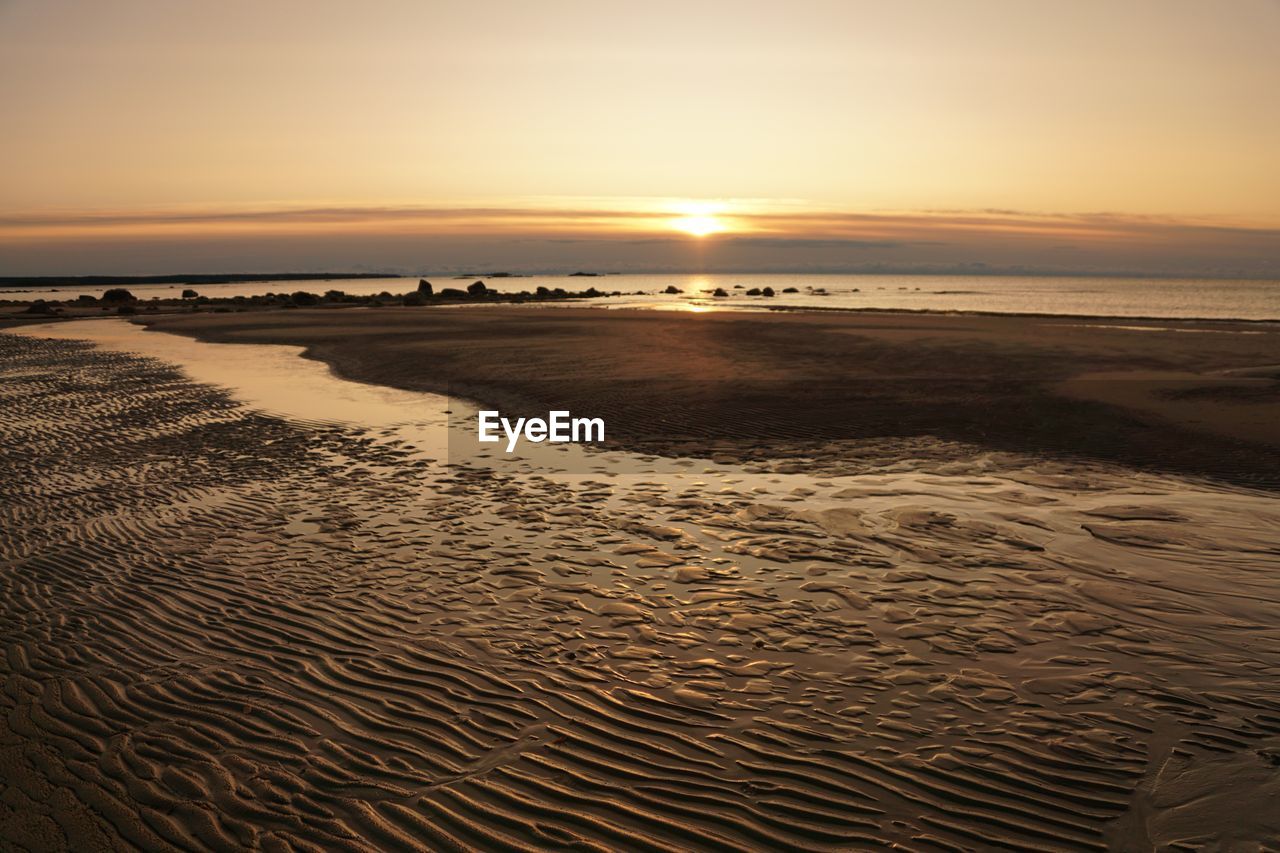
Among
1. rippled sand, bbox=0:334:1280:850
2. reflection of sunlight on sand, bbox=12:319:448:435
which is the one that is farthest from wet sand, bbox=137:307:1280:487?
rippled sand, bbox=0:334:1280:850

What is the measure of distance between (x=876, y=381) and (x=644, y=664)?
17.1m

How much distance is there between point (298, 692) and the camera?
622 cm

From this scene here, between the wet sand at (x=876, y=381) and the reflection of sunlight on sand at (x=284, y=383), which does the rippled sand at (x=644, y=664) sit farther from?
the reflection of sunlight on sand at (x=284, y=383)

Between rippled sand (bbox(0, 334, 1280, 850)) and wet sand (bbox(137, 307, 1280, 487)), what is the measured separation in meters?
3.08

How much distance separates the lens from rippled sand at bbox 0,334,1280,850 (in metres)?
4.75

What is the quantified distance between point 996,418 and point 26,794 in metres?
16.9

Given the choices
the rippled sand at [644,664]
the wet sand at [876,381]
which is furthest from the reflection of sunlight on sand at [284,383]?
the rippled sand at [644,664]

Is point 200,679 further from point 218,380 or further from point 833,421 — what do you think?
point 218,380

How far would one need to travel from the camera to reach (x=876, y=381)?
2209 centimetres

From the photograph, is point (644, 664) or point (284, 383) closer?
point (644, 664)

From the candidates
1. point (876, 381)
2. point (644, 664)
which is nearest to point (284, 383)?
point (876, 381)

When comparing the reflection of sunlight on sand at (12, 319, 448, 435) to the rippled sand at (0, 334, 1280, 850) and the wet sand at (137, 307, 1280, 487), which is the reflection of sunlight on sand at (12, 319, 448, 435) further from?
the rippled sand at (0, 334, 1280, 850)

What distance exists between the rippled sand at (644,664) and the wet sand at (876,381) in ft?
10.1

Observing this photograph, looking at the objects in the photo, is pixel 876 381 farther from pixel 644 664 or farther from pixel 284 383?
pixel 284 383
